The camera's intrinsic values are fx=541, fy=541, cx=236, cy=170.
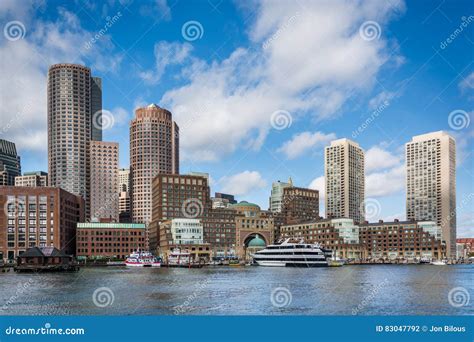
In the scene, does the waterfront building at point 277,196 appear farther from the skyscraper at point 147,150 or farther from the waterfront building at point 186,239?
the waterfront building at point 186,239

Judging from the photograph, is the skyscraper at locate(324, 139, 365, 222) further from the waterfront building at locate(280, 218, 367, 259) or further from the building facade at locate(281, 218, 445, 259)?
the waterfront building at locate(280, 218, 367, 259)

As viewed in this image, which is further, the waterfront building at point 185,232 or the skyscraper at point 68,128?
the skyscraper at point 68,128

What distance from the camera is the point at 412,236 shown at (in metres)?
138

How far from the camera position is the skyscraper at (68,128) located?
18025cm

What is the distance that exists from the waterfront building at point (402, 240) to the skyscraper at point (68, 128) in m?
92.5

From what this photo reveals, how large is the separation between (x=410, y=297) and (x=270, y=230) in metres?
106

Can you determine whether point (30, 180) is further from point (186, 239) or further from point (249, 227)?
point (249, 227)

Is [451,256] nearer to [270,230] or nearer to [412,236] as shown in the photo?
[412,236]

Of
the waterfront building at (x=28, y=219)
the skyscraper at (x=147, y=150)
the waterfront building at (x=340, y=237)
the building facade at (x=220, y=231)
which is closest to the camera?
the waterfront building at (x=28, y=219)

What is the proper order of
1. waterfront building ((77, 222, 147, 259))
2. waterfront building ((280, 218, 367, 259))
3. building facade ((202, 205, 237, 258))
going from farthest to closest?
building facade ((202, 205, 237, 258)) → waterfront building ((280, 218, 367, 259)) → waterfront building ((77, 222, 147, 259))

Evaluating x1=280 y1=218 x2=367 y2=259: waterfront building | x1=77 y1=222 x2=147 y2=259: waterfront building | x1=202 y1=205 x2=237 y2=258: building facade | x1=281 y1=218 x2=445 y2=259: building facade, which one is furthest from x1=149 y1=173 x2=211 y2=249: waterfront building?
x1=280 y1=218 x2=367 y2=259: waterfront building

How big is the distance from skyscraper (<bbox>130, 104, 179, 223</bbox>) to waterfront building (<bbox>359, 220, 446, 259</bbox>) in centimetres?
7636

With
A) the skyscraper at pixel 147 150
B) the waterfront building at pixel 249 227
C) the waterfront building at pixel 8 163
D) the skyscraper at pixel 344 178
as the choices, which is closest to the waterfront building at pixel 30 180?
the waterfront building at pixel 8 163

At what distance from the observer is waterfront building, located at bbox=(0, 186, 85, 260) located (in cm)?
9969
